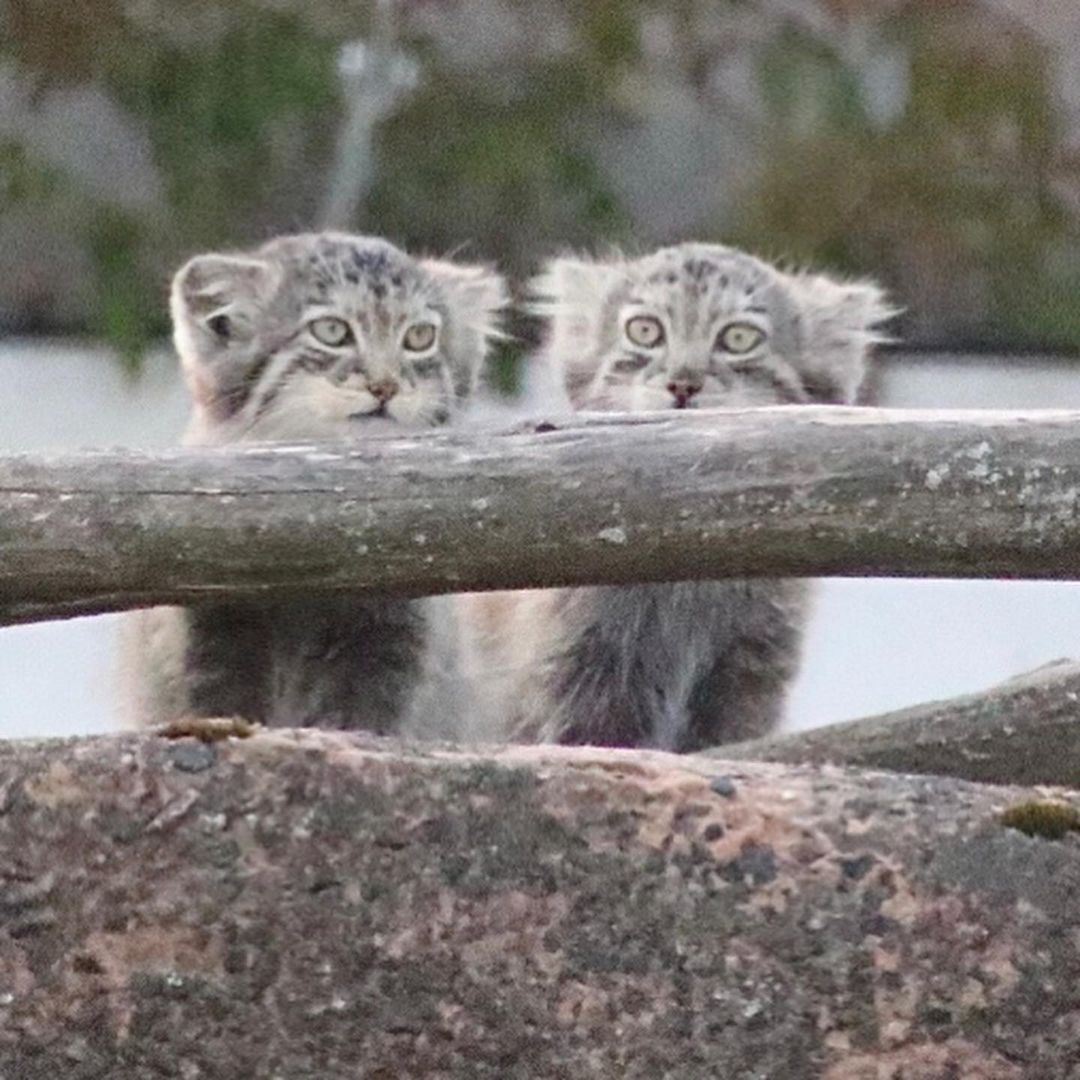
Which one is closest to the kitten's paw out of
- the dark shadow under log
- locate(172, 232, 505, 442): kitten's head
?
the dark shadow under log

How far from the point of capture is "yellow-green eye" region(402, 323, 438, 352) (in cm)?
245

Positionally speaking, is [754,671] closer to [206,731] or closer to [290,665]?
[290,665]

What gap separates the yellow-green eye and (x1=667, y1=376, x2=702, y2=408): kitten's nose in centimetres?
28

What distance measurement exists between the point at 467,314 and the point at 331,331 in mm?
226

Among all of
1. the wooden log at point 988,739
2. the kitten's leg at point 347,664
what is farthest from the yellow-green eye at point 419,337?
the wooden log at point 988,739

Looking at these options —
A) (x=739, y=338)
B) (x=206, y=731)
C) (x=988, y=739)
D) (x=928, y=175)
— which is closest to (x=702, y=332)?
(x=739, y=338)

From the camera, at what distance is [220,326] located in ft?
8.34

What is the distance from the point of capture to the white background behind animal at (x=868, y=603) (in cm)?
330

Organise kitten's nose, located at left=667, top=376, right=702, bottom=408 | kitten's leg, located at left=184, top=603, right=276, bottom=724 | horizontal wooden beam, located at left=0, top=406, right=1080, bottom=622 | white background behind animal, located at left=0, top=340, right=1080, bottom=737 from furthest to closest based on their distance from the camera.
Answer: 1. white background behind animal, located at left=0, top=340, right=1080, bottom=737
2. kitten's nose, located at left=667, top=376, right=702, bottom=408
3. kitten's leg, located at left=184, top=603, right=276, bottom=724
4. horizontal wooden beam, located at left=0, top=406, right=1080, bottom=622

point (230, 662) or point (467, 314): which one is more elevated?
point (467, 314)

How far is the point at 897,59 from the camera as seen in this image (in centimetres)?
350

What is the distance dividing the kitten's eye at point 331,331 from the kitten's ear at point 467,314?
0.14m

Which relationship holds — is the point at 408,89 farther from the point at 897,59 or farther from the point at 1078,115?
the point at 1078,115

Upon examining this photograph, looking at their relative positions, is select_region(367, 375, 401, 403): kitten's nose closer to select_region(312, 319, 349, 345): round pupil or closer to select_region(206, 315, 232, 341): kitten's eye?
select_region(312, 319, 349, 345): round pupil
